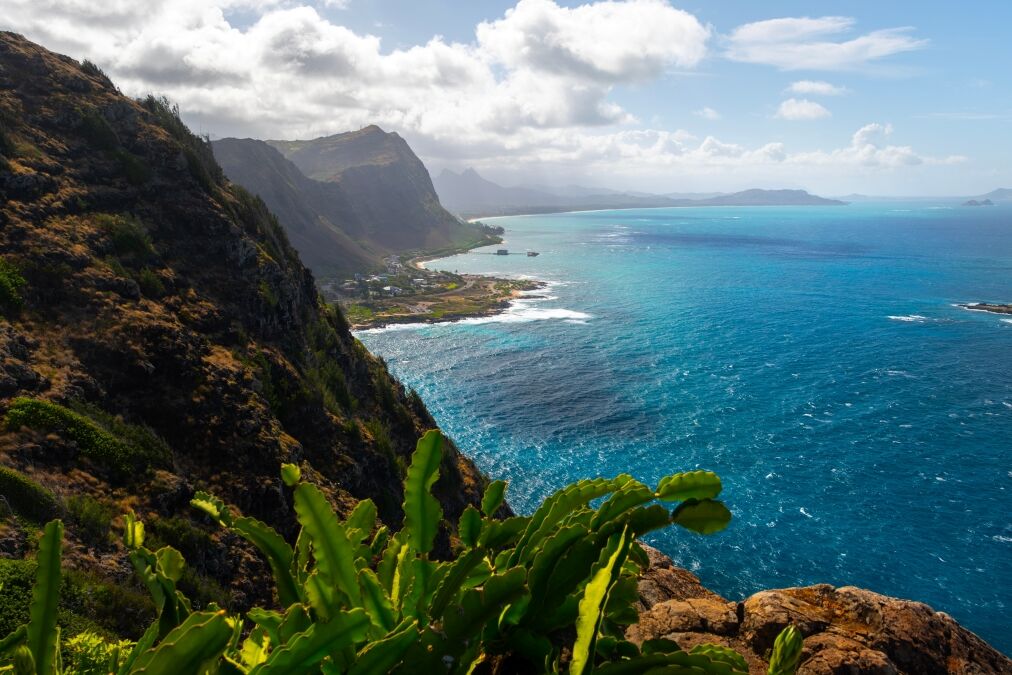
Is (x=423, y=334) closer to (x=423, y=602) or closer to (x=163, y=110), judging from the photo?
(x=163, y=110)

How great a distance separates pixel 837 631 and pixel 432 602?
7.87m

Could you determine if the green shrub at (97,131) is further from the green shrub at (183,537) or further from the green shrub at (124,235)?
the green shrub at (183,537)

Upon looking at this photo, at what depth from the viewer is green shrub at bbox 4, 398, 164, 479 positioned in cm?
1806

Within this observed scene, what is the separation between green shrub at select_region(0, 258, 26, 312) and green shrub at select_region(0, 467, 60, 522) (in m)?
11.8

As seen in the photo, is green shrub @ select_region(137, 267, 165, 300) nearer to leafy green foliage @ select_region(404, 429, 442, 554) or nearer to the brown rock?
the brown rock

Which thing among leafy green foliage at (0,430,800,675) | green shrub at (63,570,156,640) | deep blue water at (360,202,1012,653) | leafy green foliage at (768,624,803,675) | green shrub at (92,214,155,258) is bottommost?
deep blue water at (360,202,1012,653)

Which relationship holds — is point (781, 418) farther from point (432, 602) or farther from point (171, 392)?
point (432, 602)

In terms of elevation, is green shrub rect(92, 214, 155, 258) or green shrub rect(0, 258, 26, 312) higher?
green shrub rect(92, 214, 155, 258)

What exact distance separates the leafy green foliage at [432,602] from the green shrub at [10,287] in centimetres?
2498

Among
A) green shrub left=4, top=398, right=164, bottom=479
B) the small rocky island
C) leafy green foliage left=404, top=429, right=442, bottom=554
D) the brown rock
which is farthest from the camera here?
the small rocky island

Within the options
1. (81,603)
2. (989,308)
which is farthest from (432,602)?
(989,308)

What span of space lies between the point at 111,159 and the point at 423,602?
41.6 metres

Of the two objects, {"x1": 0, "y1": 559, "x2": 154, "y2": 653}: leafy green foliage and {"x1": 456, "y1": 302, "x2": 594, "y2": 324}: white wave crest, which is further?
{"x1": 456, "y1": 302, "x2": 594, "y2": 324}: white wave crest

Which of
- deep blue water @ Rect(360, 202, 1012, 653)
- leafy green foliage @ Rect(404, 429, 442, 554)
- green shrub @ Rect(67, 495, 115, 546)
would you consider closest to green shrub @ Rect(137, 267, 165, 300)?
green shrub @ Rect(67, 495, 115, 546)
